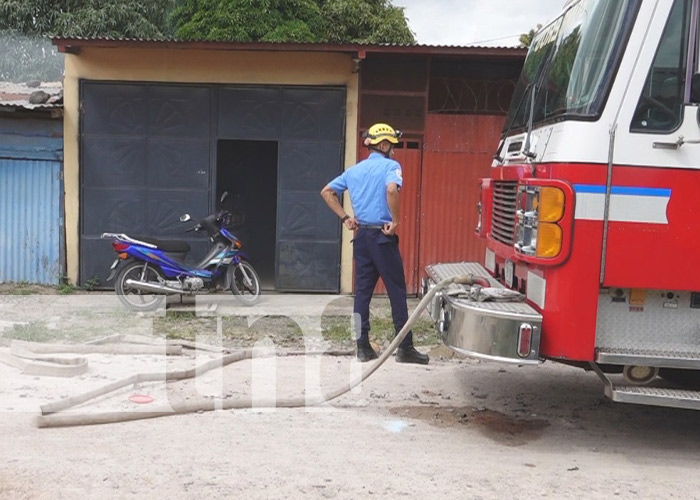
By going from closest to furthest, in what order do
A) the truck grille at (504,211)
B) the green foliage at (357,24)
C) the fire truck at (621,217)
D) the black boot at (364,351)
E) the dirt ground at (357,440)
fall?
the dirt ground at (357,440) < the fire truck at (621,217) < the truck grille at (504,211) < the black boot at (364,351) < the green foliage at (357,24)

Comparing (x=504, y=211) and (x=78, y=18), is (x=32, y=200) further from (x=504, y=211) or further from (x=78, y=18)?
(x=78, y=18)

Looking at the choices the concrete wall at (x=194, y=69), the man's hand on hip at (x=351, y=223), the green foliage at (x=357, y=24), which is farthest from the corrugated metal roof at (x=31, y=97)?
the green foliage at (x=357, y=24)

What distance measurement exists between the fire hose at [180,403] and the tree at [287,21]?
608 inches

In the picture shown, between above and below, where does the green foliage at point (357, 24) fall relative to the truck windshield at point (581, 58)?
above

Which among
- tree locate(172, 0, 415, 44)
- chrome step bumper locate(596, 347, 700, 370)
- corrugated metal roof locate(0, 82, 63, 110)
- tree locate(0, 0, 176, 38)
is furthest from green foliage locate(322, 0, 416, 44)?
chrome step bumper locate(596, 347, 700, 370)

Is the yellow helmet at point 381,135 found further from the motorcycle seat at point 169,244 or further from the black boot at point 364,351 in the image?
the motorcycle seat at point 169,244

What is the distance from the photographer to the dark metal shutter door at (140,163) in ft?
34.7

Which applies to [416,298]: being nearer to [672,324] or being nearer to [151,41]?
[151,41]

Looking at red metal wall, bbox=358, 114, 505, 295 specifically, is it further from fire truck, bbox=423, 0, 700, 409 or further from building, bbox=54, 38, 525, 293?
fire truck, bbox=423, 0, 700, 409

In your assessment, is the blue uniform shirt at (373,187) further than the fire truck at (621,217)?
Yes

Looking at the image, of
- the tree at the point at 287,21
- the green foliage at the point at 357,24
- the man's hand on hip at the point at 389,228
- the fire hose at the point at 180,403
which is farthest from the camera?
the green foliage at the point at 357,24

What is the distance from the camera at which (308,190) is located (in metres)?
10.7

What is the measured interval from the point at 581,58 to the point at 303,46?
222 inches

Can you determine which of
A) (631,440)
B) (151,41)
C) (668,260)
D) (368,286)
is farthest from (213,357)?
(151,41)
